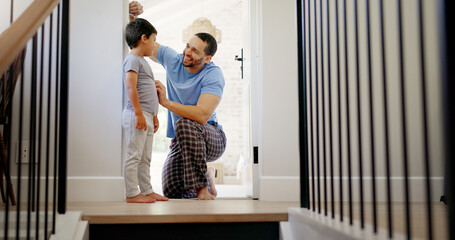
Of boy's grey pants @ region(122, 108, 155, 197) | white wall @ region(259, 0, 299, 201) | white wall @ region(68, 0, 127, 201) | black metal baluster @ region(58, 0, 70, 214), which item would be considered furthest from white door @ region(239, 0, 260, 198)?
black metal baluster @ region(58, 0, 70, 214)

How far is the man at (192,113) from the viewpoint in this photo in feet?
8.48

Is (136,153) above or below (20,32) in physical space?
below

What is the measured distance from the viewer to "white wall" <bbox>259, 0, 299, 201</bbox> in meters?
2.64

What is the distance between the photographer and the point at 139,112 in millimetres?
2326

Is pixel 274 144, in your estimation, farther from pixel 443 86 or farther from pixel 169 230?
pixel 443 86

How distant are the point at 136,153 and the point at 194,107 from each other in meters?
0.50

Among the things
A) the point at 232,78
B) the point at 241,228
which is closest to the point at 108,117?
the point at 241,228

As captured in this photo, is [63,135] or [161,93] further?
[161,93]

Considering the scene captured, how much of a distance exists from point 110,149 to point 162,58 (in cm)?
79

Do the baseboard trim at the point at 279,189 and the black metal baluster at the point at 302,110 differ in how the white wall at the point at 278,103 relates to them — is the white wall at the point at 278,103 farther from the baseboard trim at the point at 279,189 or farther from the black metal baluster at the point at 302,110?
the black metal baluster at the point at 302,110

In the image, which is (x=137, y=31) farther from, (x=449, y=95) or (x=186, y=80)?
(x=449, y=95)

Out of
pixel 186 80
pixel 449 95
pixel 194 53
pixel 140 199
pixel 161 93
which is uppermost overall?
pixel 194 53

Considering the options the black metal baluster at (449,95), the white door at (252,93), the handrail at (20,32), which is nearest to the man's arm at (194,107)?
the white door at (252,93)

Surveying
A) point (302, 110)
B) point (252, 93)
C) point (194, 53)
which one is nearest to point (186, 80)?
point (194, 53)
